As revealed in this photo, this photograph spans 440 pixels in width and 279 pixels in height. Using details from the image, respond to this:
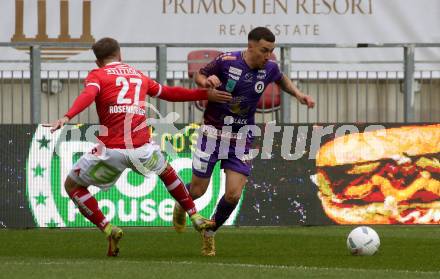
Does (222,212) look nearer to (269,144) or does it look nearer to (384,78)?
(269,144)

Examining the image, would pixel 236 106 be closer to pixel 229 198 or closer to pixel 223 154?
pixel 223 154

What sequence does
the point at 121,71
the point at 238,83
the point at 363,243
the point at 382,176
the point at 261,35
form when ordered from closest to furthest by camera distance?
1. the point at 121,71
2. the point at 363,243
3. the point at 261,35
4. the point at 238,83
5. the point at 382,176

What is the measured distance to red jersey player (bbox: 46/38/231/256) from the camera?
1119cm

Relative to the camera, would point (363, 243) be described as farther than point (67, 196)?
No

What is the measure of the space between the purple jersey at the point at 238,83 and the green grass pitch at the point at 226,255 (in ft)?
4.14

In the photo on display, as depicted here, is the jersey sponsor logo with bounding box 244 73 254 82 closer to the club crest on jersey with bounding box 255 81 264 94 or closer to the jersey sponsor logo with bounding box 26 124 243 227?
the club crest on jersey with bounding box 255 81 264 94

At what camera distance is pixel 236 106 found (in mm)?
11969

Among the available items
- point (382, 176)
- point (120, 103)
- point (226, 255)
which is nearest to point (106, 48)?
point (120, 103)

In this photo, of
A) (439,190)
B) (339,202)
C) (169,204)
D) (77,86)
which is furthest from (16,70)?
(439,190)

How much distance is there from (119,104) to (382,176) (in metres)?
5.63

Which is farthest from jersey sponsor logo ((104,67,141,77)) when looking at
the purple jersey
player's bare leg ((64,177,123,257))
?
player's bare leg ((64,177,123,257))

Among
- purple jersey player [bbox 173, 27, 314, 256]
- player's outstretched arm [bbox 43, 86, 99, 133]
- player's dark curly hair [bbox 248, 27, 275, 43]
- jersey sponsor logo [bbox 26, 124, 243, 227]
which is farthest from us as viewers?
jersey sponsor logo [bbox 26, 124, 243, 227]

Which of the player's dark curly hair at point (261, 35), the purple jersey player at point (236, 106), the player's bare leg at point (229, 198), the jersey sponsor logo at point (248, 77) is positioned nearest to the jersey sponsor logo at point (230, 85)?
the purple jersey player at point (236, 106)

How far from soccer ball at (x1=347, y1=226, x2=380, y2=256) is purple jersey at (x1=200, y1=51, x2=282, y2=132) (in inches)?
58.7
